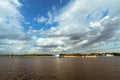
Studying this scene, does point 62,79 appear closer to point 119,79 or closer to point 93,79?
point 93,79

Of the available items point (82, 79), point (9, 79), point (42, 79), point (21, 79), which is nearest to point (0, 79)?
point (9, 79)

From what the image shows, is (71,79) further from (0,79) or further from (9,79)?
(0,79)

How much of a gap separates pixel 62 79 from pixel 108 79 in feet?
46.9

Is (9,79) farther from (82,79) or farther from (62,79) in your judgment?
(82,79)

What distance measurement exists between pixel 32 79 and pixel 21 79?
342cm

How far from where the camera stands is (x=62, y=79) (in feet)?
127

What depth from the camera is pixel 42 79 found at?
39.2m

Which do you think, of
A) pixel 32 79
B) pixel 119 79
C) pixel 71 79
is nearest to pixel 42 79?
pixel 32 79

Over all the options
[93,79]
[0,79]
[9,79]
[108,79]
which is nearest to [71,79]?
[93,79]

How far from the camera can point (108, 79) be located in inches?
1521

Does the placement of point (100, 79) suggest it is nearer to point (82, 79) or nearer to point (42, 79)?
point (82, 79)

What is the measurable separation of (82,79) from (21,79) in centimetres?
1904

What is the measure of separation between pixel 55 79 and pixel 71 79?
16.4 feet

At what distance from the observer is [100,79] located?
38.4 metres
